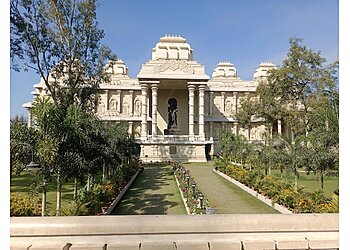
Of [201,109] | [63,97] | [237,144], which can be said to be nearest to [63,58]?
[63,97]

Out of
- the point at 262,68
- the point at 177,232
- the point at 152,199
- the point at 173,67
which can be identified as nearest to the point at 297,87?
the point at 173,67

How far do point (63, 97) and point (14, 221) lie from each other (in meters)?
10.7

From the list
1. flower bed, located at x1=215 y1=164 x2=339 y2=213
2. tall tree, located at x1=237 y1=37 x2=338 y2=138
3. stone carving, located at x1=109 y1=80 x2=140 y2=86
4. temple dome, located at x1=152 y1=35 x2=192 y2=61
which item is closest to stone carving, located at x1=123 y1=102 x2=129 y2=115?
stone carving, located at x1=109 y1=80 x2=140 y2=86

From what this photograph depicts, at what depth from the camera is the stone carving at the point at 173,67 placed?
76.1 feet

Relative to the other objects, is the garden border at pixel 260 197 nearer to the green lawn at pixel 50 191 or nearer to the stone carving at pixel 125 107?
the green lawn at pixel 50 191

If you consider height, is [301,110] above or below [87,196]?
above

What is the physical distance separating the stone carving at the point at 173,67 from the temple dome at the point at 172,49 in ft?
8.86

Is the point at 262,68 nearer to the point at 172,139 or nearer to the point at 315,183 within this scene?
the point at 172,139

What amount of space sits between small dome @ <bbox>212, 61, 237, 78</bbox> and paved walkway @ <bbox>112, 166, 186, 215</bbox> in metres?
22.9

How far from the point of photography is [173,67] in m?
23.2

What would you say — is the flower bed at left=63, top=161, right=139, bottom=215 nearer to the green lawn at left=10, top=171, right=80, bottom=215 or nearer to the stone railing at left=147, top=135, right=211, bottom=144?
the green lawn at left=10, top=171, right=80, bottom=215

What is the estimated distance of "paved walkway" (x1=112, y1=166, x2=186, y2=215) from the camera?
7535 millimetres
